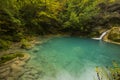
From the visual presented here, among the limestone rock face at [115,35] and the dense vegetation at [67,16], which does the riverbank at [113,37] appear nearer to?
the limestone rock face at [115,35]

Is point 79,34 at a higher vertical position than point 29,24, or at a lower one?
lower

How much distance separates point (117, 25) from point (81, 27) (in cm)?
566

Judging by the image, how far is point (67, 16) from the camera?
91.7ft

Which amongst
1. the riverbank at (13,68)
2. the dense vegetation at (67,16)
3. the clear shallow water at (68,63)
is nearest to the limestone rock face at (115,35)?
the dense vegetation at (67,16)

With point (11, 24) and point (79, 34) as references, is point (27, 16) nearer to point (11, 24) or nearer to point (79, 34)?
point (11, 24)

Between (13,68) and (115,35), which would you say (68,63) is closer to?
(13,68)

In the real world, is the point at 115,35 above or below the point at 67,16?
below

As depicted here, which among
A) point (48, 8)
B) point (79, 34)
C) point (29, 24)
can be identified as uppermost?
point (48, 8)

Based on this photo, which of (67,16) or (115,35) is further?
(67,16)

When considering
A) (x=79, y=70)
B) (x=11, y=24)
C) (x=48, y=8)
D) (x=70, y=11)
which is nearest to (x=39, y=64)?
(x=79, y=70)

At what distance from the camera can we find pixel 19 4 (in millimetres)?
23672

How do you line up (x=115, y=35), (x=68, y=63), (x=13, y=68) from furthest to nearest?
(x=115, y=35), (x=68, y=63), (x=13, y=68)

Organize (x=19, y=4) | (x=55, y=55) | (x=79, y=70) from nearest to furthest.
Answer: (x=79, y=70) < (x=55, y=55) < (x=19, y=4)

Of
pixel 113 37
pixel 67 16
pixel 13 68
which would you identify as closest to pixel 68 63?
pixel 13 68
